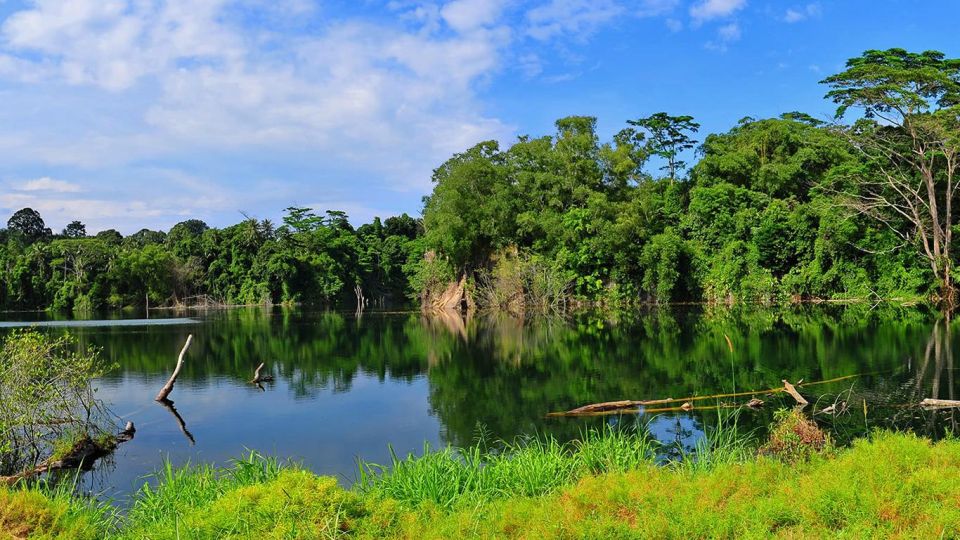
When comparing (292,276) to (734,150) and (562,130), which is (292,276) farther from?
(734,150)

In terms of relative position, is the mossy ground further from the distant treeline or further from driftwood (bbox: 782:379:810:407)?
the distant treeline

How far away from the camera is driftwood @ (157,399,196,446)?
1293 centimetres

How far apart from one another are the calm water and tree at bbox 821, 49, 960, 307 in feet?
17.7

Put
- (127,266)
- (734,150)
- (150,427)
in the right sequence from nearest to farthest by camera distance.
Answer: (150,427) → (734,150) → (127,266)

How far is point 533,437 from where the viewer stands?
11172 millimetres

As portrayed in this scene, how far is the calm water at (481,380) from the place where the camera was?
459 inches

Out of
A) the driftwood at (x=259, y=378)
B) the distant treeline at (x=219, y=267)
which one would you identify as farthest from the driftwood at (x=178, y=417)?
the distant treeline at (x=219, y=267)

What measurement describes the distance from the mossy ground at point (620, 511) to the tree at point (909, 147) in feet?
91.4

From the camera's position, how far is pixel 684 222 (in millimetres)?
43781

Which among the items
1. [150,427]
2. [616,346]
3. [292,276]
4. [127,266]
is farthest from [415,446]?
[127,266]

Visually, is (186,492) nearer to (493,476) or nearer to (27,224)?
(493,476)

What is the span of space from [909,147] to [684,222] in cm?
1416

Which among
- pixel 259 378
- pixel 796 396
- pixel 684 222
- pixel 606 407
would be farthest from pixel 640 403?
pixel 684 222

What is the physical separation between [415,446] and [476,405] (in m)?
3.30
